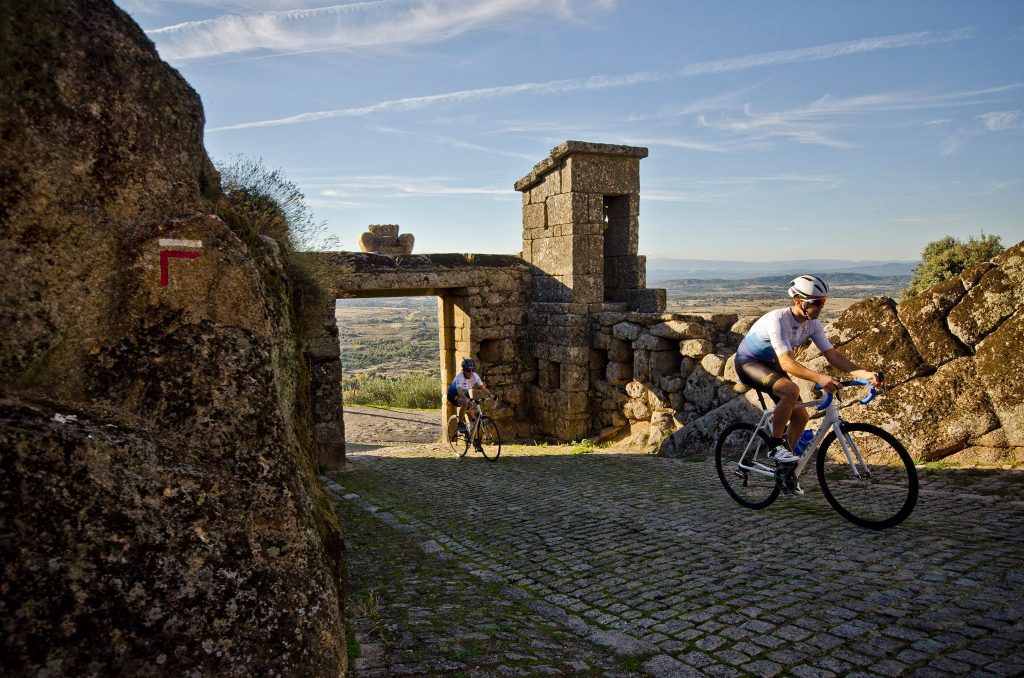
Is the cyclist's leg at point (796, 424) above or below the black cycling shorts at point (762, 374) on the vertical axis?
below

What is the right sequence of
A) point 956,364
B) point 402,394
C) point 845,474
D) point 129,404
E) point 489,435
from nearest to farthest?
point 129,404 < point 845,474 < point 956,364 < point 489,435 < point 402,394

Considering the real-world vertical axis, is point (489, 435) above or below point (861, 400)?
below

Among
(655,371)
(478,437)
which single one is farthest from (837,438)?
(478,437)

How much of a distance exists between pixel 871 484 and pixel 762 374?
1.25 m

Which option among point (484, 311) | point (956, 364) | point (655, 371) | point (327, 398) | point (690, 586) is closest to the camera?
point (690, 586)

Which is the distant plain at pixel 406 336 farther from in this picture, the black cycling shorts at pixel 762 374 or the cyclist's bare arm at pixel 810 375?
the cyclist's bare arm at pixel 810 375

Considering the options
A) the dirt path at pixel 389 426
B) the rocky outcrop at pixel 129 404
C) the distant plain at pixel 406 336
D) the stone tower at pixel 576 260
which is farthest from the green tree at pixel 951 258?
the rocky outcrop at pixel 129 404

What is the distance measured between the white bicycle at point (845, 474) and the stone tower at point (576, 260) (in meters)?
6.27

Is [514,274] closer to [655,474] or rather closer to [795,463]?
[655,474]

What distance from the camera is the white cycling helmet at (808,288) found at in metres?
5.21

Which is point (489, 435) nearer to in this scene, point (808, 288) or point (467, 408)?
point (467, 408)

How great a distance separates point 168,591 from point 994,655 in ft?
11.3

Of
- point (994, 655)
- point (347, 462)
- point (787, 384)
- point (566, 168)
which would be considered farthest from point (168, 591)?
point (566, 168)

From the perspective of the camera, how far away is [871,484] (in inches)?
221
